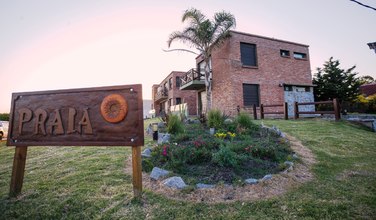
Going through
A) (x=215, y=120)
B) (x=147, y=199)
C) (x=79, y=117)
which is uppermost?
(x=79, y=117)

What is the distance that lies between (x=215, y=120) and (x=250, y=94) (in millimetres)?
8276

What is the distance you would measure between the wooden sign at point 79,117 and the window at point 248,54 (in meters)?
13.1

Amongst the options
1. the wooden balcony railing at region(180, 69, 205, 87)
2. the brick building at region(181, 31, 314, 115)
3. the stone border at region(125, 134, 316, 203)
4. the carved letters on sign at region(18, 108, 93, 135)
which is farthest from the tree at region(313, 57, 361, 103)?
the carved letters on sign at region(18, 108, 93, 135)

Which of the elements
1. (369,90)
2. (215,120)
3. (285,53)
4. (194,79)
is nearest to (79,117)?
(215,120)

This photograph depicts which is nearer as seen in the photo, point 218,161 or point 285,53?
point 218,161

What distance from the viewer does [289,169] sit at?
3771mm

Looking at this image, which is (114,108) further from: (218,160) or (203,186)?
(218,160)

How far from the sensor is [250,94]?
47.2ft

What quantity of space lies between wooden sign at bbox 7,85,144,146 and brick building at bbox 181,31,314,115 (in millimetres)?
11476

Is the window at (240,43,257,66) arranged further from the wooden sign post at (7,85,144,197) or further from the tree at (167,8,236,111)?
the wooden sign post at (7,85,144,197)

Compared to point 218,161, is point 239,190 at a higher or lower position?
→ lower

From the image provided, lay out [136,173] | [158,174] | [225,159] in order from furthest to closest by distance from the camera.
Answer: [225,159] < [158,174] < [136,173]

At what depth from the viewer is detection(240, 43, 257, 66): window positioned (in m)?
14.5

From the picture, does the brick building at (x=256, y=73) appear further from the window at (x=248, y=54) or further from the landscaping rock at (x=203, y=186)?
the landscaping rock at (x=203, y=186)
